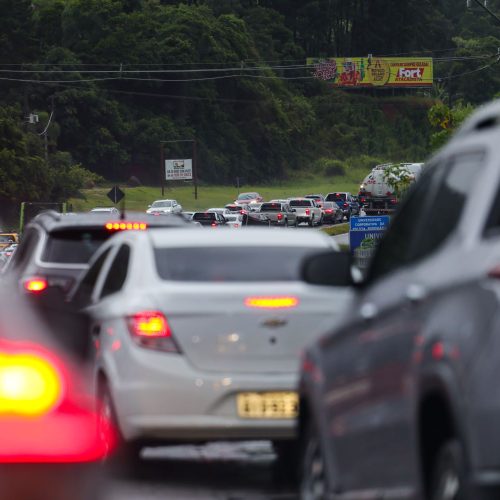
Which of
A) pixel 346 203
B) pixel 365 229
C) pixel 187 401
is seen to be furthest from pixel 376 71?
pixel 187 401

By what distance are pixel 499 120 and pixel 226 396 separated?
14.1ft

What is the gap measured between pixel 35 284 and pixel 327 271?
747cm

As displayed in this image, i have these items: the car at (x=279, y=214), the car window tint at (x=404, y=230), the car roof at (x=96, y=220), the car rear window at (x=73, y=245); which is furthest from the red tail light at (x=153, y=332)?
the car at (x=279, y=214)

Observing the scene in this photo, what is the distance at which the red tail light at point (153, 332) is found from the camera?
9.17 meters

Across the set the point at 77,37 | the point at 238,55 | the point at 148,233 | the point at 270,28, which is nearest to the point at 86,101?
the point at 77,37

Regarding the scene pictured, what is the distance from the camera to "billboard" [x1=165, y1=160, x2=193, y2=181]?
120 meters

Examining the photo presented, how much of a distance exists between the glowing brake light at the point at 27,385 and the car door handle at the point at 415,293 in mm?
2830

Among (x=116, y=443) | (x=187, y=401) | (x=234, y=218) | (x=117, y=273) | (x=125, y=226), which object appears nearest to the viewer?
(x=187, y=401)

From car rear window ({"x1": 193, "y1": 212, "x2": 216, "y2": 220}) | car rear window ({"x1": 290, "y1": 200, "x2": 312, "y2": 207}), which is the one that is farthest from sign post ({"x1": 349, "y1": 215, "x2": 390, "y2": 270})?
car rear window ({"x1": 290, "y1": 200, "x2": 312, "y2": 207})

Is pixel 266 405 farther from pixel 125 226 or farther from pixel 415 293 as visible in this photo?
pixel 125 226

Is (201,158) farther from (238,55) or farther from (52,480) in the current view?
(52,480)

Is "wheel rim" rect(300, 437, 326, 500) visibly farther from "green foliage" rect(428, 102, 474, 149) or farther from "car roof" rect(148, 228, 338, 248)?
"green foliage" rect(428, 102, 474, 149)

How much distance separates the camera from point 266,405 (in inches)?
359

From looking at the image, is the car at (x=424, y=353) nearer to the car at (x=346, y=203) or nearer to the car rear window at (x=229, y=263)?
the car rear window at (x=229, y=263)
